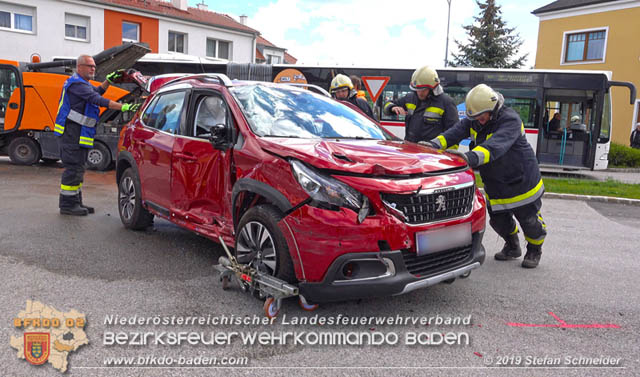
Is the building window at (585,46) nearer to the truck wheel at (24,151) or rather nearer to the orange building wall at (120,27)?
the orange building wall at (120,27)

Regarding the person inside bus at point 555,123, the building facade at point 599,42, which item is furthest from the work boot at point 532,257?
the building facade at point 599,42

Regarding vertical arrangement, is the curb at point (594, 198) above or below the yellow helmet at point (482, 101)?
below

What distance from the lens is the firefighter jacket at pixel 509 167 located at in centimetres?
476

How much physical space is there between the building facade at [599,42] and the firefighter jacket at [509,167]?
81.7 ft

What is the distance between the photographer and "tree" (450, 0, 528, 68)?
3406 centimetres

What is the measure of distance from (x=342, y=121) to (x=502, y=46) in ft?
108

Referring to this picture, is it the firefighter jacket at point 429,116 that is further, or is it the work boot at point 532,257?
the firefighter jacket at point 429,116

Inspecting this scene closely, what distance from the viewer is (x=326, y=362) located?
305 cm

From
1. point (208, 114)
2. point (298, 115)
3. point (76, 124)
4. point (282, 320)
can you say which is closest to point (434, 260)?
point (282, 320)

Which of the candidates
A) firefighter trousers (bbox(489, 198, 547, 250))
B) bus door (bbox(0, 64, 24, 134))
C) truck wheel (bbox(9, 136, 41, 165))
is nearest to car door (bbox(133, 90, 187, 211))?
firefighter trousers (bbox(489, 198, 547, 250))

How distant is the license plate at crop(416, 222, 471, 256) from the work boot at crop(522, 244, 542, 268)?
1663 millimetres

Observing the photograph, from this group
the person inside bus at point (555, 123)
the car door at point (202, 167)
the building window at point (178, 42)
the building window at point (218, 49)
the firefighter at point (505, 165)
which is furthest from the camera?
the building window at point (218, 49)

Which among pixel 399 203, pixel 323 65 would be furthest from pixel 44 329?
pixel 323 65

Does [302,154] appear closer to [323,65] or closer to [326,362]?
[326,362]
